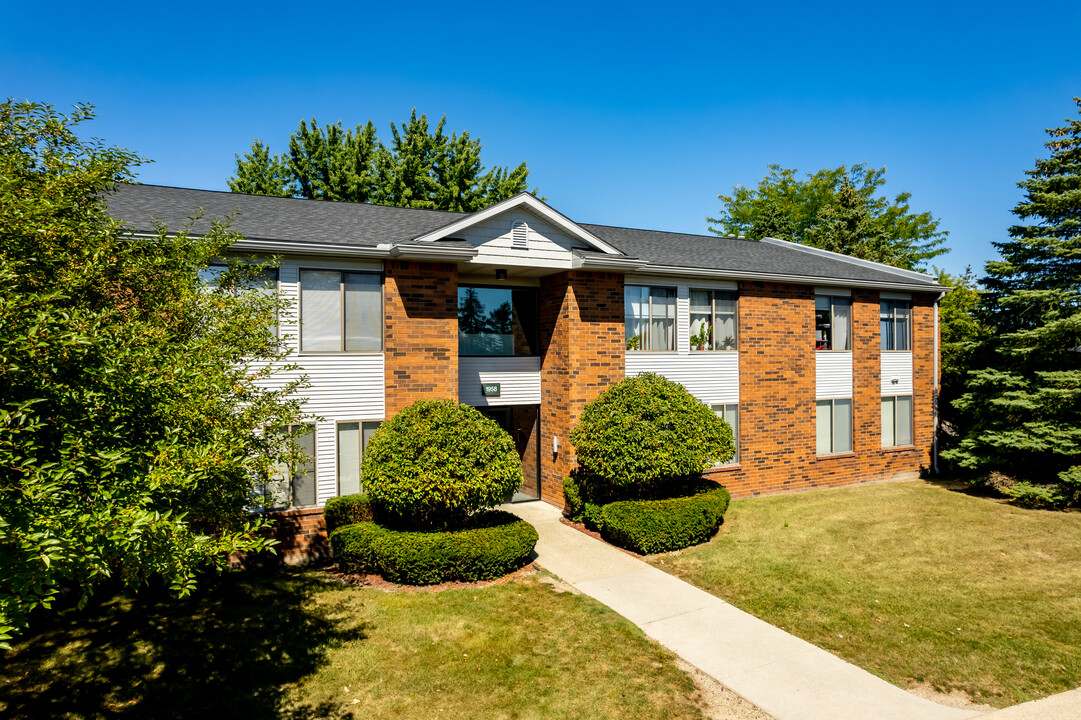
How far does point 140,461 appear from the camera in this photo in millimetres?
4707

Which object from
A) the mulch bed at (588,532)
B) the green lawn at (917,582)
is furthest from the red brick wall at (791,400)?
the mulch bed at (588,532)

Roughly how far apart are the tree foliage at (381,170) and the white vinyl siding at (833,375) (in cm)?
2108

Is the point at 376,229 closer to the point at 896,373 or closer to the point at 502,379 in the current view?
the point at 502,379

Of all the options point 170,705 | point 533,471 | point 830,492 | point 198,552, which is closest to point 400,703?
point 170,705

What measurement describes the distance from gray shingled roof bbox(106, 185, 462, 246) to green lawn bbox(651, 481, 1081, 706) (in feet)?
31.1

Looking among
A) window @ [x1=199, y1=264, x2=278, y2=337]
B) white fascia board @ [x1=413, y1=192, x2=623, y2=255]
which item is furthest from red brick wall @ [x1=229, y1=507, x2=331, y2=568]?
white fascia board @ [x1=413, y1=192, x2=623, y2=255]

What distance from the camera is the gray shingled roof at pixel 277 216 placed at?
40.3 feet

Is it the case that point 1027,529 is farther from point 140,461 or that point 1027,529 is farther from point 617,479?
point 140,461

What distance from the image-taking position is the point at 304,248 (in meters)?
11.8

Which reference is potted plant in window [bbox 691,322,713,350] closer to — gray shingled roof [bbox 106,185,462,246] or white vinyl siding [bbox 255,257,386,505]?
gray shingled roof [bbox 106,185,462,246]

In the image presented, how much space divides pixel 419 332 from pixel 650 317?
6.25 m

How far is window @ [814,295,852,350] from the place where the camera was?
18141mm

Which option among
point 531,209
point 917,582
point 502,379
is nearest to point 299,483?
point 502,379

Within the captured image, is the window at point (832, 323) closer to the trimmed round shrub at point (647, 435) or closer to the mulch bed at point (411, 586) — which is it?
the trimmed round shrub at point (647, 435)
